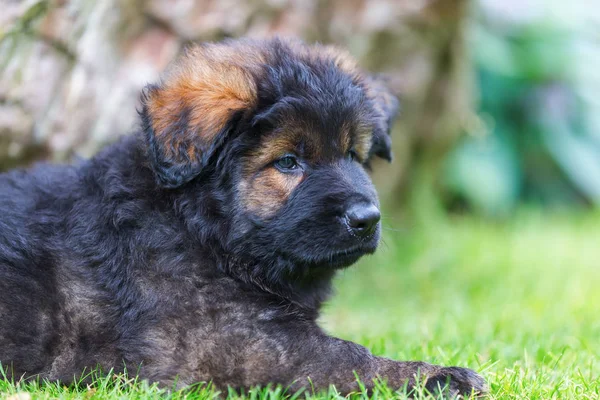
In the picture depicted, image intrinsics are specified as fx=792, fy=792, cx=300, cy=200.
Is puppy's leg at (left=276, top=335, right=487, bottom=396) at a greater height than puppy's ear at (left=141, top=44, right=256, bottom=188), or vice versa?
puppy's ear at (left=141, top=44, right=256, bottom=188)

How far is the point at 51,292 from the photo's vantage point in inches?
137

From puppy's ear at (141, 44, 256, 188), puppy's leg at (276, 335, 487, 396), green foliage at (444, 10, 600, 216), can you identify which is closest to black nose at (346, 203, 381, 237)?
puppy's leg at (276, 335, 487, 396)

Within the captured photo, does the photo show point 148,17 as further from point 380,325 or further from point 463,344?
point 463,344

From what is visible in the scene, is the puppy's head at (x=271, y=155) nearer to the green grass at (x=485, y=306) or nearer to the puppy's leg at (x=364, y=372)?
the puppy's leg at (x=364, y=372)

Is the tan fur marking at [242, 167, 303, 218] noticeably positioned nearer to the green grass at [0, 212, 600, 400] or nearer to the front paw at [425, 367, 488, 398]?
the green grass at [0, 212, 600, 400]

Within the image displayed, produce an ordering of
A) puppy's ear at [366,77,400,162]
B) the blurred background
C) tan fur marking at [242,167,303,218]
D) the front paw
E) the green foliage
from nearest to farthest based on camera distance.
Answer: the front paw, tan fur marking at [242,167,303,218], puppy's ear at [366,77,400,162], the blurred background, the green foliage

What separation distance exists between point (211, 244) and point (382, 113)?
3.88 feet

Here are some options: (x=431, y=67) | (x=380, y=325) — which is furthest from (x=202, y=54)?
(x=431, y=67)

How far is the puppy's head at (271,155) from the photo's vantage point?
348 cm

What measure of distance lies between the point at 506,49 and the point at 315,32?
4389 millimetres

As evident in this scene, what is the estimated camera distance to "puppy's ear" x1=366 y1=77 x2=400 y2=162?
407 cm

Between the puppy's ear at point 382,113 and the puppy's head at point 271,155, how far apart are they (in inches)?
15.5

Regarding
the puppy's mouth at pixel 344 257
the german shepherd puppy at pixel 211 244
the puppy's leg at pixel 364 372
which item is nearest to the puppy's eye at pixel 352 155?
the german shepherd puppy at pixel 211 244

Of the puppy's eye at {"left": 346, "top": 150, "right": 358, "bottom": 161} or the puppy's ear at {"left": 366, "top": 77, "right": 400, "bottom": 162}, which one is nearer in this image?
the puppy's eye at {"left": 346, "top": 150, "right": 358, "bottom": 161}
